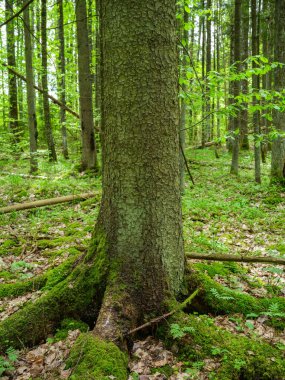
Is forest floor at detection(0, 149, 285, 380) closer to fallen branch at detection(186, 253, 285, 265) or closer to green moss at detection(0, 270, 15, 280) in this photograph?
green moss at detection(0, 270, 15, 280)

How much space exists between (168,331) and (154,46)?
2654mm

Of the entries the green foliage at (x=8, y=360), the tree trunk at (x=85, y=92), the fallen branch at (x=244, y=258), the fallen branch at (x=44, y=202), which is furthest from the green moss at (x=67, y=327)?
the tree trunk at (x=85, y=92)

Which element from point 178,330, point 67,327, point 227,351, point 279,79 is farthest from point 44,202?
point 279,79

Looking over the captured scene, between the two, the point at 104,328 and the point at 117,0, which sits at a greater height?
the point at 117,0

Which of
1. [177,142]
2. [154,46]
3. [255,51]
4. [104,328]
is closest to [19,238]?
[104,328]

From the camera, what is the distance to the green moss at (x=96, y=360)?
2281 millimetres

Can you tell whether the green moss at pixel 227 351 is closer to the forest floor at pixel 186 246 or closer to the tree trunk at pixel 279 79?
the forest floor at pixel 186 246

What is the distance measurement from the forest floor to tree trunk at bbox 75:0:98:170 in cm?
91

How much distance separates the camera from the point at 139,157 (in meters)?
2.83

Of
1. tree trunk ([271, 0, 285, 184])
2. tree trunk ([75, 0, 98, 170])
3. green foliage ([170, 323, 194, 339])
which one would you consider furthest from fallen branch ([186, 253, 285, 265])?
tree trunk ([75, 0, 98, 170])

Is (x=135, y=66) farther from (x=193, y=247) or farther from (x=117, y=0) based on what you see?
(x=193, y=247)

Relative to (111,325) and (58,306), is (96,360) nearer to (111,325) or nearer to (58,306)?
(111,325)

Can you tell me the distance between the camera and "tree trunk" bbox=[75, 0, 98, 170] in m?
10.6

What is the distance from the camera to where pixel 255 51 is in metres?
11.7
